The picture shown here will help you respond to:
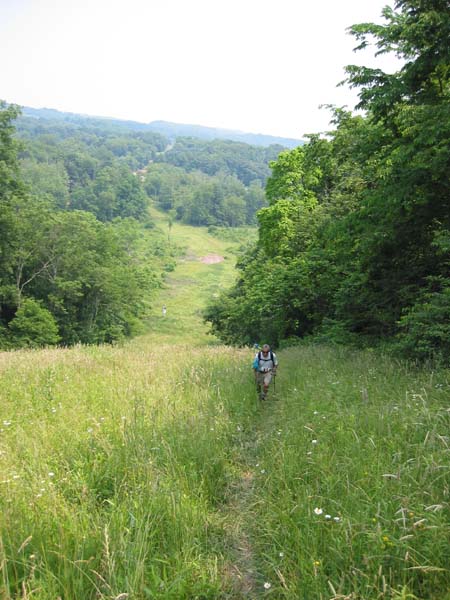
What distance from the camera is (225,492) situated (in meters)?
4.52

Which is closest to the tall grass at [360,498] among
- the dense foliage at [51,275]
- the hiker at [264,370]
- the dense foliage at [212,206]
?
the hiker at [264,370]

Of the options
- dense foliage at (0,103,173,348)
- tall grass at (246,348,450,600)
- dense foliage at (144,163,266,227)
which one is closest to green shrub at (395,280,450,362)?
tall grass at (246,348,450,600)

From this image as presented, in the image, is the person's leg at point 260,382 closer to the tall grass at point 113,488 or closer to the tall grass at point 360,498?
the tall grass at point 113,488

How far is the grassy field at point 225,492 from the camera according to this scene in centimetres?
286

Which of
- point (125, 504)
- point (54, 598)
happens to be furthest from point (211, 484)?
point (54, 598)

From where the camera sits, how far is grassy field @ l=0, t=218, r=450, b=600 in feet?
9.37

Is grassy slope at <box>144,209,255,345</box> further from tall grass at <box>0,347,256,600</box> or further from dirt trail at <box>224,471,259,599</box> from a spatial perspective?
dirt trail at <box>224,471,259,599</box>

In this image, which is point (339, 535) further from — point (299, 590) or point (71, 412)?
point (71, 412)

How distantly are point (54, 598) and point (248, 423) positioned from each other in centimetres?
431

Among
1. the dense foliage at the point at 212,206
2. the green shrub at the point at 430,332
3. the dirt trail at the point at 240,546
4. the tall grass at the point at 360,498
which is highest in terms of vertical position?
the dense foliage at the point at 212,206

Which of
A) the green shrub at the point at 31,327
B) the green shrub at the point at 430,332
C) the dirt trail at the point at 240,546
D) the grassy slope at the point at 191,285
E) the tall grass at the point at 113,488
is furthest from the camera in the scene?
the grassy slope at the point at 191,285

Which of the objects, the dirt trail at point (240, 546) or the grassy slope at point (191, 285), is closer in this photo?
the dirt trail at point (240, 546)

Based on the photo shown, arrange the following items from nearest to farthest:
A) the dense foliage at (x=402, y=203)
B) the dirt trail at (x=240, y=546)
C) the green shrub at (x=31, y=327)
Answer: the dirt trail at (x=240, y=546), the dense foliage at (x=402, y=203), the green shrub at (x=31, y=327)

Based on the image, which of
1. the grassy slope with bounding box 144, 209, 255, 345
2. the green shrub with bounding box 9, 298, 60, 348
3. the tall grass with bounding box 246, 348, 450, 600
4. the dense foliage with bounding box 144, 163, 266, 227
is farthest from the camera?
the dense foliage with bounding box 144, 163, 266, 227
